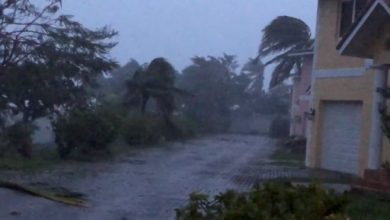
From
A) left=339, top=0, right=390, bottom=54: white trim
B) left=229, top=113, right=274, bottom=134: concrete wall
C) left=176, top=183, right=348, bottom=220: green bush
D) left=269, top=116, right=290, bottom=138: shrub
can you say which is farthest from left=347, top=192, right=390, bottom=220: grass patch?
left=229, top=113, right=274, bottom=134: concrete wall

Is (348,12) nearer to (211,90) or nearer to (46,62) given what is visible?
(46,62)

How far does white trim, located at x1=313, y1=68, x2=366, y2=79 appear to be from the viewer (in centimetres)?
2678

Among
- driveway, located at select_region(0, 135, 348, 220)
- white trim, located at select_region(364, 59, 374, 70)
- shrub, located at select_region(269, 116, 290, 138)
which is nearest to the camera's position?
driveway, located at select_region(0, 135, 348, 220)

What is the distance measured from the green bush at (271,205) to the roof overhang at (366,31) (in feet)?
34.5

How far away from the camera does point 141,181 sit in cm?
2169

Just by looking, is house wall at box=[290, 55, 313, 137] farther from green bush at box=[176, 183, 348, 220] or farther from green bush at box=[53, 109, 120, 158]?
green bush at box=[176, 183, 348, 220]

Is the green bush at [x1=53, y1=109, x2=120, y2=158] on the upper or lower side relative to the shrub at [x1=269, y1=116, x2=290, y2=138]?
lower

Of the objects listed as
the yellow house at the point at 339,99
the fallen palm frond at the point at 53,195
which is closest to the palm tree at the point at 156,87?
the yellow house at the point at 339,99

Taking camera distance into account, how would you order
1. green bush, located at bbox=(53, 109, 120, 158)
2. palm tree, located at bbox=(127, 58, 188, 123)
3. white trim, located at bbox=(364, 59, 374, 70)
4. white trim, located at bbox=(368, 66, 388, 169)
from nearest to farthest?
1. white trim, located at bbox=(368, 66, 388, 169)
2. white trim, located at bbox=(364, 59, 374, 70)
3. green bush, located at bbox=(53, 109, 120, 158)
4. palm tree, located at bbox=(127, 58, 188, 123)

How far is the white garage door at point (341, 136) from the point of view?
26672mm

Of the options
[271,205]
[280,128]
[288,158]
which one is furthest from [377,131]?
[280,128]

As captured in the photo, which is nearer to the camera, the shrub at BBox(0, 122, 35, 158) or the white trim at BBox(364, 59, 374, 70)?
the white trim at BBox(364, 59, 374, 70)

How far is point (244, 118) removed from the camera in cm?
8831

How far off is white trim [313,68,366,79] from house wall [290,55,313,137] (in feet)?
72.5
